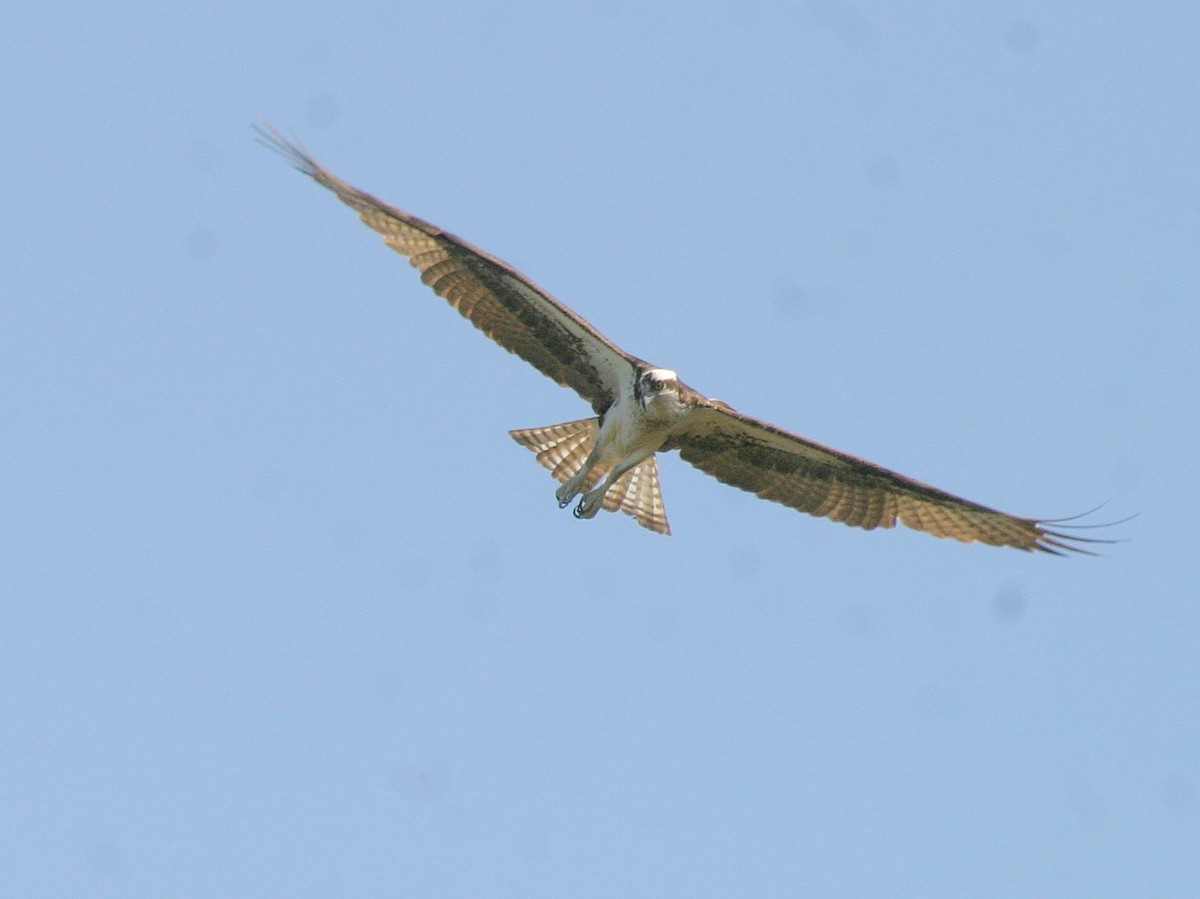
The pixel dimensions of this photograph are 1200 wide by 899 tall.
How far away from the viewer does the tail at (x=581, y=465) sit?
21.5m

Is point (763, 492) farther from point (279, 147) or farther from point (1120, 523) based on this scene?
point (279, 147)

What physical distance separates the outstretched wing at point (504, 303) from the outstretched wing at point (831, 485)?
3.08ft

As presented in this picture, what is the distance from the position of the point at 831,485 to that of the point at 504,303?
3.27 metres

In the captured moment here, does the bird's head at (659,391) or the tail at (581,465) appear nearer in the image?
the bird's head at (659,391)

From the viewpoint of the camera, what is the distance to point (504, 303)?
2066 centimetres

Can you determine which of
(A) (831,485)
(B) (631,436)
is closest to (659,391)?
(B) (631,436)

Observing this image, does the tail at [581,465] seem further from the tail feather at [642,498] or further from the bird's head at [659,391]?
the bird's head at [659,391]

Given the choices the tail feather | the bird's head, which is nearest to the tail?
the tail feather

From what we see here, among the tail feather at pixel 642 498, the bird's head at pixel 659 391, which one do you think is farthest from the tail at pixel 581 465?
the bird's head at pixel 659 391

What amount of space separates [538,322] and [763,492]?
8.33 ft

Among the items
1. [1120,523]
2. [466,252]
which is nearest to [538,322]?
[466,252]

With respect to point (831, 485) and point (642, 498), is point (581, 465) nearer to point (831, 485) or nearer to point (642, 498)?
point (642, 498)

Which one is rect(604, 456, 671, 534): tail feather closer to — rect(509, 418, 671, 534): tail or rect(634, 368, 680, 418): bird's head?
rect(509, 418, 671, 534): tail

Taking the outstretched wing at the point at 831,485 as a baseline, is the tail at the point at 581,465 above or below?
below
